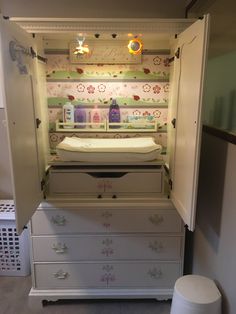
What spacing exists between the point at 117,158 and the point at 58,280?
0.91 m

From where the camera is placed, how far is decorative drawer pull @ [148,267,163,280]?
1.86 m

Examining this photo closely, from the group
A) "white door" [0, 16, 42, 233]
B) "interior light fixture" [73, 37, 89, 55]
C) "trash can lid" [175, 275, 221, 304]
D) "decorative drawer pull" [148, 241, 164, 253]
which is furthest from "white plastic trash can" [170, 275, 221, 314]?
"interior light fixture" [73, 37, 89, 55]

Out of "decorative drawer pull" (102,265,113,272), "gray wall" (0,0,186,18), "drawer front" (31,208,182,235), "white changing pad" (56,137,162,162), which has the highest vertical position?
"gray wall" (0,0,186,18)

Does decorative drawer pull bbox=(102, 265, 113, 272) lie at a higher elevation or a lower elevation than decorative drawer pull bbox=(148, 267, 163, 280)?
higher

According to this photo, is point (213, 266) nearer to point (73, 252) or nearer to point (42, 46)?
point (73, 252)

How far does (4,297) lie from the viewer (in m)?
1.98

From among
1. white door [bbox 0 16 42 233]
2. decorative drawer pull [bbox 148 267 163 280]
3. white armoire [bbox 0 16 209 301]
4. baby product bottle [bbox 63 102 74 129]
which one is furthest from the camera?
baby product bottle [bbox 63 102 74 129]

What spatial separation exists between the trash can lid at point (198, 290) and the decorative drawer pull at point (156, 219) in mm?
360

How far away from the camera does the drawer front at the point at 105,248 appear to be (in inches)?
71.2

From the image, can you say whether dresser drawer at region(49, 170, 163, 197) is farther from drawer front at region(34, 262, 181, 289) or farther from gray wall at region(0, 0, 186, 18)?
gray wall at region(0, 0, 186, 18)

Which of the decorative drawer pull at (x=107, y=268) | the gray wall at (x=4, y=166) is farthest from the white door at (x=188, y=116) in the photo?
the gray wall at (x=4, y=166)

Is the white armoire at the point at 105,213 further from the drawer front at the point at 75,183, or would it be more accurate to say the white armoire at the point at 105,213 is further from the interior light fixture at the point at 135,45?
the interior light fixture at the point at 135,45

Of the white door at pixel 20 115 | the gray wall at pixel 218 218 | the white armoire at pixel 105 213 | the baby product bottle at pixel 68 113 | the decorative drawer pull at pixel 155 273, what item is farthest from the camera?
the baby product bottle at pixel 68 113

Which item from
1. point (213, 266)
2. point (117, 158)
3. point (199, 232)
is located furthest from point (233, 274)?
point (117, 158)
